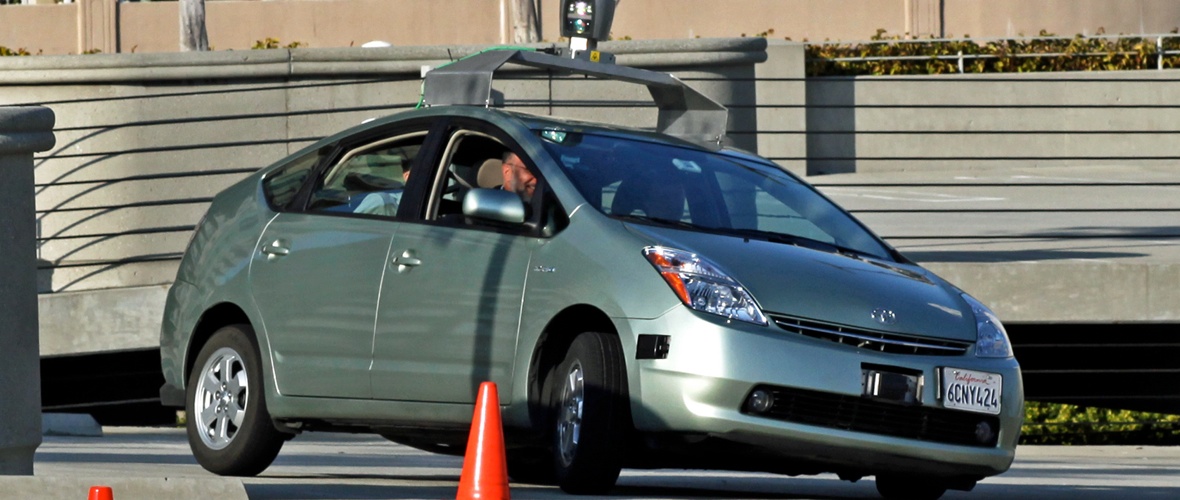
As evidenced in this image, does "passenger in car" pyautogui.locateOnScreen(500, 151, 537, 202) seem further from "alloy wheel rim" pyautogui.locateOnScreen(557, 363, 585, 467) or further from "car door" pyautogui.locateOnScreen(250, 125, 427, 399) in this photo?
"alloy wheel rim" pyautogui.locateOnScreen(557, 363, 585, 467)

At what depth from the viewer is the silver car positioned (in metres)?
6.69

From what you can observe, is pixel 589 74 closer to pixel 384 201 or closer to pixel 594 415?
pixel 384 201

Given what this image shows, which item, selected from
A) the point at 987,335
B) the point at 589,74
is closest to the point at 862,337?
the point at 987,335

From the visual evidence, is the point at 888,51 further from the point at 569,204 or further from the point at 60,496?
the point at 60,496

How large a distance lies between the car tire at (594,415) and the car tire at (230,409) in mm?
1617

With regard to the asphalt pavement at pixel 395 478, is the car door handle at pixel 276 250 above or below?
above

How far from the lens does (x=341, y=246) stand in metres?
7.85

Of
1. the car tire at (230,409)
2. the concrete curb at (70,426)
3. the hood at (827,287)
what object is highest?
the hood at (827,287)

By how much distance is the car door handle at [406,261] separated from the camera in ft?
24.7

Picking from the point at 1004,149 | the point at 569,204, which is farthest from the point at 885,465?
the point at 1004,149

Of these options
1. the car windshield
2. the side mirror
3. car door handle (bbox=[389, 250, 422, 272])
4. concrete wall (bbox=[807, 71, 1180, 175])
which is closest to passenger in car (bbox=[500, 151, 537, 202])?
the car windshield

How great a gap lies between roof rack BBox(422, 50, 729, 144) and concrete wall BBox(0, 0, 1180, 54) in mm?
20617

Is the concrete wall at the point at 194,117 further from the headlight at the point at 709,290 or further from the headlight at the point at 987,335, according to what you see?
the headlight at the point at 709,290

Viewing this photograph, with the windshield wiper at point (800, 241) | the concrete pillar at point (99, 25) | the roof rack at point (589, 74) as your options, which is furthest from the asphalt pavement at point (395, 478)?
the concrete pillar at point (99, 25)
